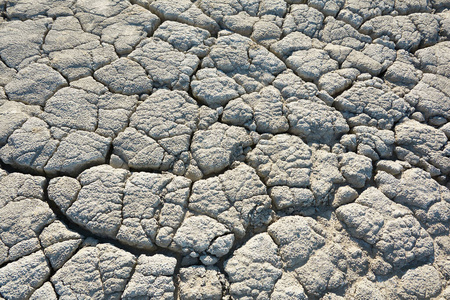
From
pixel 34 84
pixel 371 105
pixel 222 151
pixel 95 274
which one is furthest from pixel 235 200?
pixel 34 84

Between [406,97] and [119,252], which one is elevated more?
[406,97]

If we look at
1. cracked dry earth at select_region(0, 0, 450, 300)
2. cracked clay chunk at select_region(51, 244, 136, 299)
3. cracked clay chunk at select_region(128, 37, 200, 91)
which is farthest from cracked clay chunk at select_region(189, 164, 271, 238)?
cracked clay chunk at select_region(128, 37, 200, 91)

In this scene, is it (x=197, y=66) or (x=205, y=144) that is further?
(x=197, y=66)

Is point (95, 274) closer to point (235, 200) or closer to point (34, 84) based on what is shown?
point (235, 200)

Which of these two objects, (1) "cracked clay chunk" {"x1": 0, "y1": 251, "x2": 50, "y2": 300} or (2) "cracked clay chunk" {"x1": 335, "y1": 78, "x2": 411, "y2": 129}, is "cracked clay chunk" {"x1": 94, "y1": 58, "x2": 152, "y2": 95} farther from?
(2) "cracked clay chunk" {"x1": 335, "y1": 78, "x2": 411, "y2": 129}

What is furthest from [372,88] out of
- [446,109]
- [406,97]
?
[446,109]

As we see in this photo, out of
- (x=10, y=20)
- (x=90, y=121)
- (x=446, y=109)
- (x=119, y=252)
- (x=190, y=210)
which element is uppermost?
(x=446, y=109)

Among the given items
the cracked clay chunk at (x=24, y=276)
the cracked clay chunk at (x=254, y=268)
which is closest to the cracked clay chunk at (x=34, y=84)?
the cracked clay chunk at (x=24, y=276)

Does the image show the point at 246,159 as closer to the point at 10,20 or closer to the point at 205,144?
the point at 205,144
